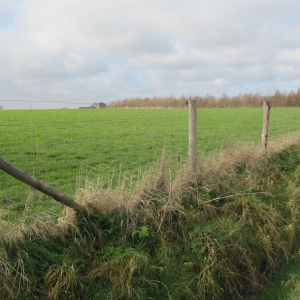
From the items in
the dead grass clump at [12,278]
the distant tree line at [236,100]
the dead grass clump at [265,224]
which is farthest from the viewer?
the distant tree line at [236,100]

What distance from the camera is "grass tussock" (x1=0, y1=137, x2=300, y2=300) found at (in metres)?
3.60

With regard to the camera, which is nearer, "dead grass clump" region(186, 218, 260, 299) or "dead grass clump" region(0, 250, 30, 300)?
"dead grass clump" region(0, 250, 30, 300)

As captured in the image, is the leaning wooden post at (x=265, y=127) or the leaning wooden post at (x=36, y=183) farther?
the leaning wooden post at (x=265, y=127)

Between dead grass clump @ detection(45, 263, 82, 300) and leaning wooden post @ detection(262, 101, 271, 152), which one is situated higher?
leaning wooden post @ detection(262, 101, 271, 152)

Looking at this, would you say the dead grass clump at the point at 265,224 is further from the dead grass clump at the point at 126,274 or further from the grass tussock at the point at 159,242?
the dead grass clump at the point at 126,274

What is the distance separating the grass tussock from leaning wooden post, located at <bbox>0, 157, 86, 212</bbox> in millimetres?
184

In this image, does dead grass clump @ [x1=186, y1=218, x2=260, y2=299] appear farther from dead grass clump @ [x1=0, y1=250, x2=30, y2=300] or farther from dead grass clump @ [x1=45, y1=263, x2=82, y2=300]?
dead grass clump @ [x1=0, y1=250, x2=30, y2=300]

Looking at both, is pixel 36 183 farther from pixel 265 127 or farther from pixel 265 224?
pixel 265 127

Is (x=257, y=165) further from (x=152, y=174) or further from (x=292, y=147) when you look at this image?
(x=152, y=174)

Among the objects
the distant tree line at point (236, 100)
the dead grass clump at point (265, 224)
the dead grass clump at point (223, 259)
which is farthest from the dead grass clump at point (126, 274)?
the distant tree line at point (236, 100)

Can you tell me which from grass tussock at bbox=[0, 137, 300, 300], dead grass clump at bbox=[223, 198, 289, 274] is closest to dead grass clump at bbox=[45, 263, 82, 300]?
grass tussock at bbox=[0, 137, 300, 300]

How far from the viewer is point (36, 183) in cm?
361

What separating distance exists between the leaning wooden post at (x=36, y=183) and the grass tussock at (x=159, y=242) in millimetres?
184

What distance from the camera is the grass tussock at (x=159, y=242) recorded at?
11.8 feet
